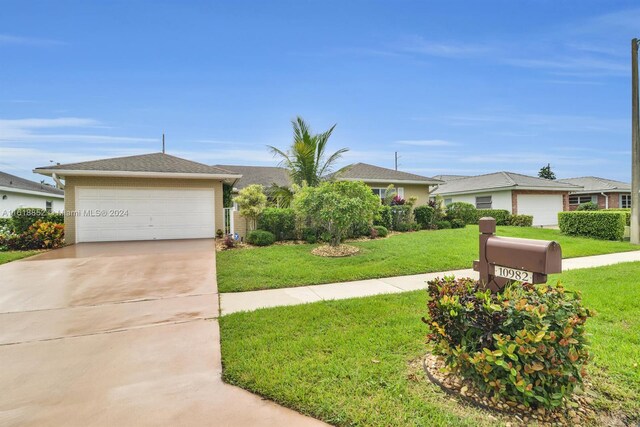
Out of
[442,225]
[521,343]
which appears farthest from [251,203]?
[521,343]

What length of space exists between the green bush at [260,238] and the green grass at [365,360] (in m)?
6.31

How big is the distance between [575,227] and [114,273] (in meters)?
17.4

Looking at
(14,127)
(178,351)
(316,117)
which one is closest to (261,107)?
(316,117)

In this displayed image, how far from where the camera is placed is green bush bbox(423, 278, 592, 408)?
2.15 m

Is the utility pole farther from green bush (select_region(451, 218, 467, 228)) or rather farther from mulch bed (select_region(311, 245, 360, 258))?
mulch bed (select_region(311, 245, 360, 258))

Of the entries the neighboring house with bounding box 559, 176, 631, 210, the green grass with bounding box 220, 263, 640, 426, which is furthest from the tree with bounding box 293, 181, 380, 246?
the neighboring house with bounding box 559, 176, 631, 210

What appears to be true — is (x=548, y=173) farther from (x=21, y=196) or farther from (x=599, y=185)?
(x=21, y=196)

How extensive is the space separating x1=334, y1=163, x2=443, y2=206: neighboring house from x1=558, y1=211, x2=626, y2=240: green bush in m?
6.95

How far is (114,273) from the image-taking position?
300 inches

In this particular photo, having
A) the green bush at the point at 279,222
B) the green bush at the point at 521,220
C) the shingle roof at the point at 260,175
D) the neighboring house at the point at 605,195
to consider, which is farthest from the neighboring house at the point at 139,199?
the neighboring house at the point at 605,195

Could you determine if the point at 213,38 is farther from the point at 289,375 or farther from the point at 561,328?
the point at 561,328

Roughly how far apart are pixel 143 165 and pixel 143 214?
83.6 inches

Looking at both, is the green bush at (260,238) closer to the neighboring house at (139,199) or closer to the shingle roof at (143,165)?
the neighboring house at (139,199)

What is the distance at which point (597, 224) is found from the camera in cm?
1275
